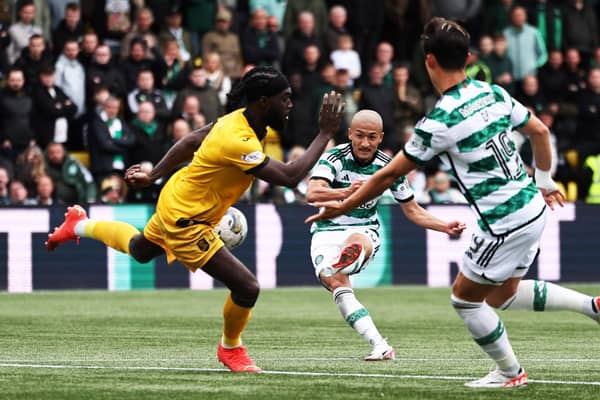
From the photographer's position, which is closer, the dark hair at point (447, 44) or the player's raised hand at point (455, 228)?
the dark hair at point (447, 44)

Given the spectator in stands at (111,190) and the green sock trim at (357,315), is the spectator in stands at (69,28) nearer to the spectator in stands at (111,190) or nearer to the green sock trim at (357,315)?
the spectator in stands at (111,190)

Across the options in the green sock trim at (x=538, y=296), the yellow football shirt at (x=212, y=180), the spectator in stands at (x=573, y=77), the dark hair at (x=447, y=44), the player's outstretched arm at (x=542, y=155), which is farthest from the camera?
the spectator in stands at (x=573, y=77)

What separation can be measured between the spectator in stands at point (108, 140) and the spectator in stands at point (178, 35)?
195cm

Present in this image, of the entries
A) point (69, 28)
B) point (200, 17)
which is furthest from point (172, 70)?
point (200, 17)

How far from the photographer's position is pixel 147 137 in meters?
21.0

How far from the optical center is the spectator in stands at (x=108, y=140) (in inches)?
814

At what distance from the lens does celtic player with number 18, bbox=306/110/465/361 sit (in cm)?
1111

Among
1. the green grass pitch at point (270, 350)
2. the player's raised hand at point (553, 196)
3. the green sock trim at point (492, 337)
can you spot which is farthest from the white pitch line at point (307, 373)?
the player's raised hand at point (553, 196)

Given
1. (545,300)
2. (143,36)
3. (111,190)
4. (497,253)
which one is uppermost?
(497,253)

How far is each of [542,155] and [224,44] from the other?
13992 mm

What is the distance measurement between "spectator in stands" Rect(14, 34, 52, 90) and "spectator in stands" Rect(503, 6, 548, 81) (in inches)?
315

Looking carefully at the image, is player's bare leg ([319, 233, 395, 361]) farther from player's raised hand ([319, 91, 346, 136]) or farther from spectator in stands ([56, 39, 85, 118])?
spectator in stands ([56, 39, 85, 118])

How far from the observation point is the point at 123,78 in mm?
21594

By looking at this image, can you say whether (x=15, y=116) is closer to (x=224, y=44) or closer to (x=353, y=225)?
(x=224, y=44)
